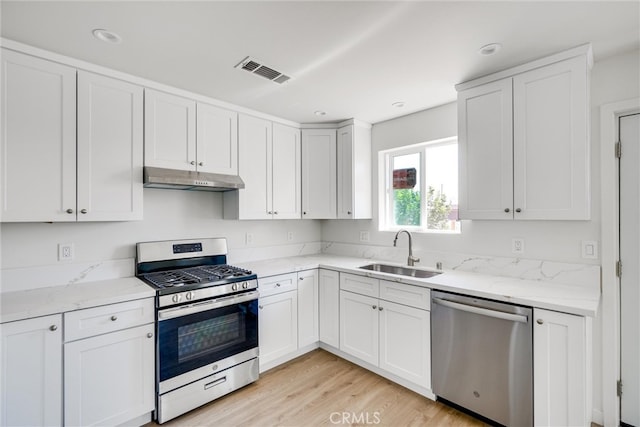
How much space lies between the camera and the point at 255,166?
300 cm

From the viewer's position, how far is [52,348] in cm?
170

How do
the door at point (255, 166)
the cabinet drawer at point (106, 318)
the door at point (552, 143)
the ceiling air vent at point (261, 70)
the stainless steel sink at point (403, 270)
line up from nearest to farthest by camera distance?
the cabinet drawer at point (106, 318)
the door at point (552, 143)
the ceiling air vent at point (261, 70)
the stainless steel sink at point (403, 270)
the door at point (255, 166)

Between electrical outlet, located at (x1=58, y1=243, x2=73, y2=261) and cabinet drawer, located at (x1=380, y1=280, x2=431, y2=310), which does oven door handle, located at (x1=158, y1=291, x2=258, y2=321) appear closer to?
electrical outlet, located at (x1=58, y1=243, x2=73, y2=261)

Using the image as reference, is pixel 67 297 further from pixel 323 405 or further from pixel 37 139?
pixel 323 405

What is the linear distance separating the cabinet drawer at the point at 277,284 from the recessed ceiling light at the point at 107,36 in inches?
76.9

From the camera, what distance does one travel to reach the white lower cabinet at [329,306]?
9.70 feet

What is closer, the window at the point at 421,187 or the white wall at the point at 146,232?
the white wall at the point at 146,232

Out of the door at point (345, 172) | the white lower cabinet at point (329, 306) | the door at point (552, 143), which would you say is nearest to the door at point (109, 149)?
the white lower cabinet at point (329, 306)

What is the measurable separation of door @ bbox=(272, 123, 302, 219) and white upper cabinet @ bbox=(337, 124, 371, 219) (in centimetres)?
46

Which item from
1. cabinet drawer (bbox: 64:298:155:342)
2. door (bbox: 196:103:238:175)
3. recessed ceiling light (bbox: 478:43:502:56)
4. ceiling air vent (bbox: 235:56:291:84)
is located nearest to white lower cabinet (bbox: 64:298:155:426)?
cabinet drawer (bbox: 64:298:155:342)

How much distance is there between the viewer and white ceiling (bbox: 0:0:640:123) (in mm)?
1503

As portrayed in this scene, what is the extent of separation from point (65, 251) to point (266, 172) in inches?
68.3

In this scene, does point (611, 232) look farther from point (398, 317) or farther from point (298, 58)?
point (298, 58)

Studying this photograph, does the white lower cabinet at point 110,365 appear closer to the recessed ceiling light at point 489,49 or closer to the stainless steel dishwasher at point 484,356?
the stainless steel dishwasher at point 484,356
